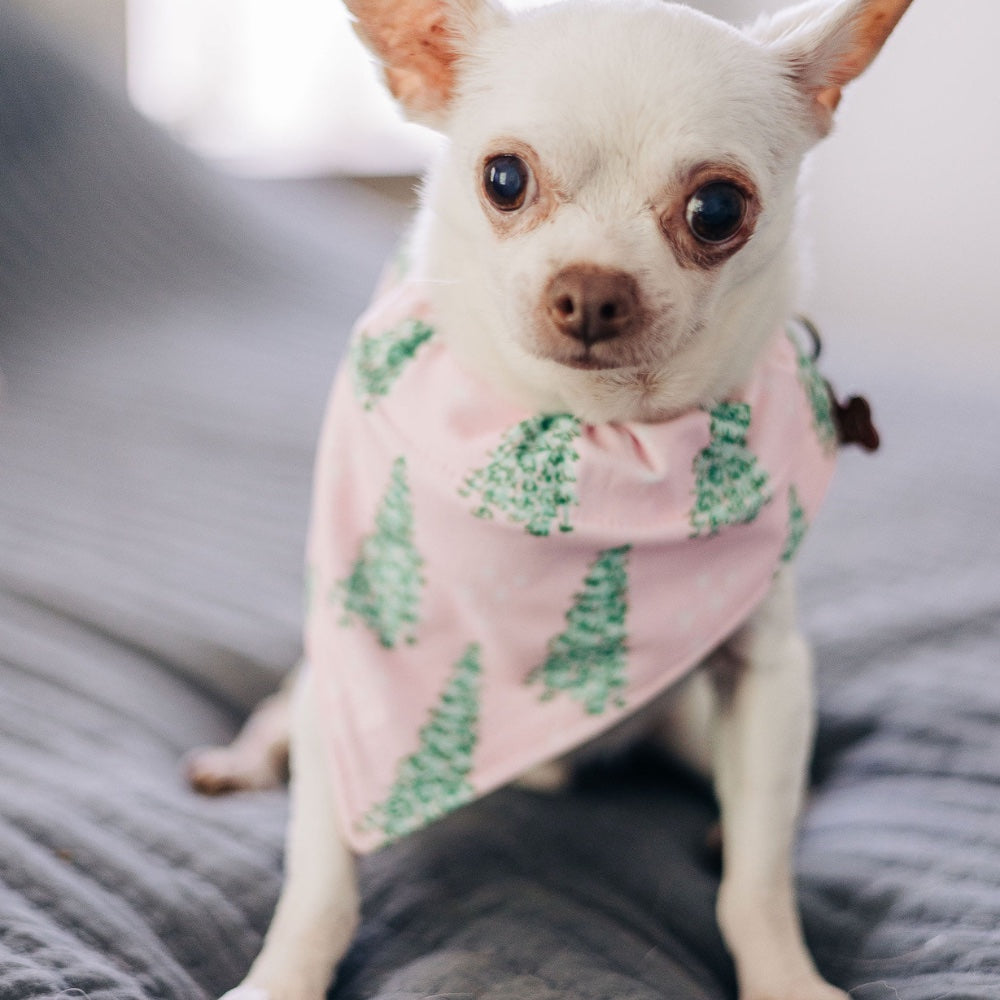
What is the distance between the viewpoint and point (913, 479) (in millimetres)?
1912

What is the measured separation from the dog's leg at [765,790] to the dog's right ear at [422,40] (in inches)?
21.3

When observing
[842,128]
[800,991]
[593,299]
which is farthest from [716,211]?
[842,128]

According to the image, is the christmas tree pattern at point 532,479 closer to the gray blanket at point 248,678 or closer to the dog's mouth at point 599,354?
the dog's mouth at point 599,354

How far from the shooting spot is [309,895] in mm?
957

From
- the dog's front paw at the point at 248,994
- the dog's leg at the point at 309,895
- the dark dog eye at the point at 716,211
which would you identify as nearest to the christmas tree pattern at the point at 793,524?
the dark dog eye at the point at 716,211

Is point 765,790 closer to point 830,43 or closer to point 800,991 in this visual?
point 800,991

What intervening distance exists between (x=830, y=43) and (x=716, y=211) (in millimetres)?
220

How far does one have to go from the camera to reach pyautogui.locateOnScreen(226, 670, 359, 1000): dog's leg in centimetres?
90

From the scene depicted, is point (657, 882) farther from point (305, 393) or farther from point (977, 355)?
point (977, 355)

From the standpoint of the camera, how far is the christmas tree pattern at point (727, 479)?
3.26 feet

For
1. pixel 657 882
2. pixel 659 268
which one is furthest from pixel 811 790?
pixel 659 268

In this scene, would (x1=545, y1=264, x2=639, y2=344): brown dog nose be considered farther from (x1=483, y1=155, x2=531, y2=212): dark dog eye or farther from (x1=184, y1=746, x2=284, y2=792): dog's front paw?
(x1=184, y1=746, x2=284, y2=792): dog's front paw

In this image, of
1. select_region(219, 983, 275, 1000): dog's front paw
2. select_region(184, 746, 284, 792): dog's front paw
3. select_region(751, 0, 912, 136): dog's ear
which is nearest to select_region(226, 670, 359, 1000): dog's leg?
select_region(219, 983, 275, 1000): dog's front paw

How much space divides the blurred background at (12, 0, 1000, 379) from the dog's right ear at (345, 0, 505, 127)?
2.49m
